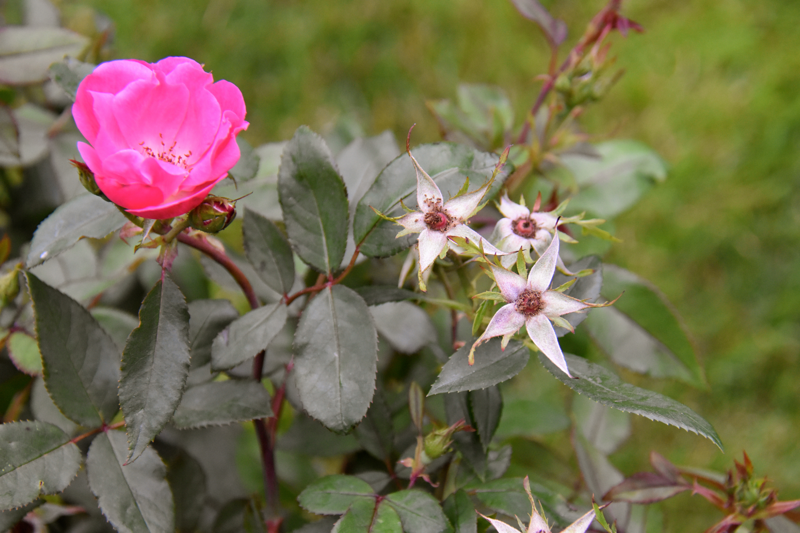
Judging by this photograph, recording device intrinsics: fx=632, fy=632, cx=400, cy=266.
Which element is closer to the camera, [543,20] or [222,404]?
[222,404]

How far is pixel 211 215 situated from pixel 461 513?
16.1 inches

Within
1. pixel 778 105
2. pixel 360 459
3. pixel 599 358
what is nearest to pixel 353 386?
pixel 360 459

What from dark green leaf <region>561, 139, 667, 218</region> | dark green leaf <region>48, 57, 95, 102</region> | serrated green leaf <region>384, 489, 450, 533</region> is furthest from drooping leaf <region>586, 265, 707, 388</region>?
dark green leaf <region>48, 57, 95, 102</region>

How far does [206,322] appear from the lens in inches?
30.2

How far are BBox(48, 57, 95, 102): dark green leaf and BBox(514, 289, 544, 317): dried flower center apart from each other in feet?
1.87

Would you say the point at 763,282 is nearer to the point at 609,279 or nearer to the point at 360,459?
the point at 609,279

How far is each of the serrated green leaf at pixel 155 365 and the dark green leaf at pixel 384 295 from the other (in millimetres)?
196

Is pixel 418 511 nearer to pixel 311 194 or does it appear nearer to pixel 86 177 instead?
pixel 311 194

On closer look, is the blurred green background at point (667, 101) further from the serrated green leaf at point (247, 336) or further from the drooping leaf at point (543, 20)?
the serrated green leaf at point (247, 336)

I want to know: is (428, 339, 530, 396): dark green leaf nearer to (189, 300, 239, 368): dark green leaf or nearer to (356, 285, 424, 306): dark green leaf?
(356, 285, 424, 306): dark green leaf

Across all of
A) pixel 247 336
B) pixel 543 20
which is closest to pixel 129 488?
pixel 247 336

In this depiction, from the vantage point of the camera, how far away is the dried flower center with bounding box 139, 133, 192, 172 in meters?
0.67

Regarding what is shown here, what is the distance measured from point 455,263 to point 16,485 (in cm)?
51

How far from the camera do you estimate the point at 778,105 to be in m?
2.08
